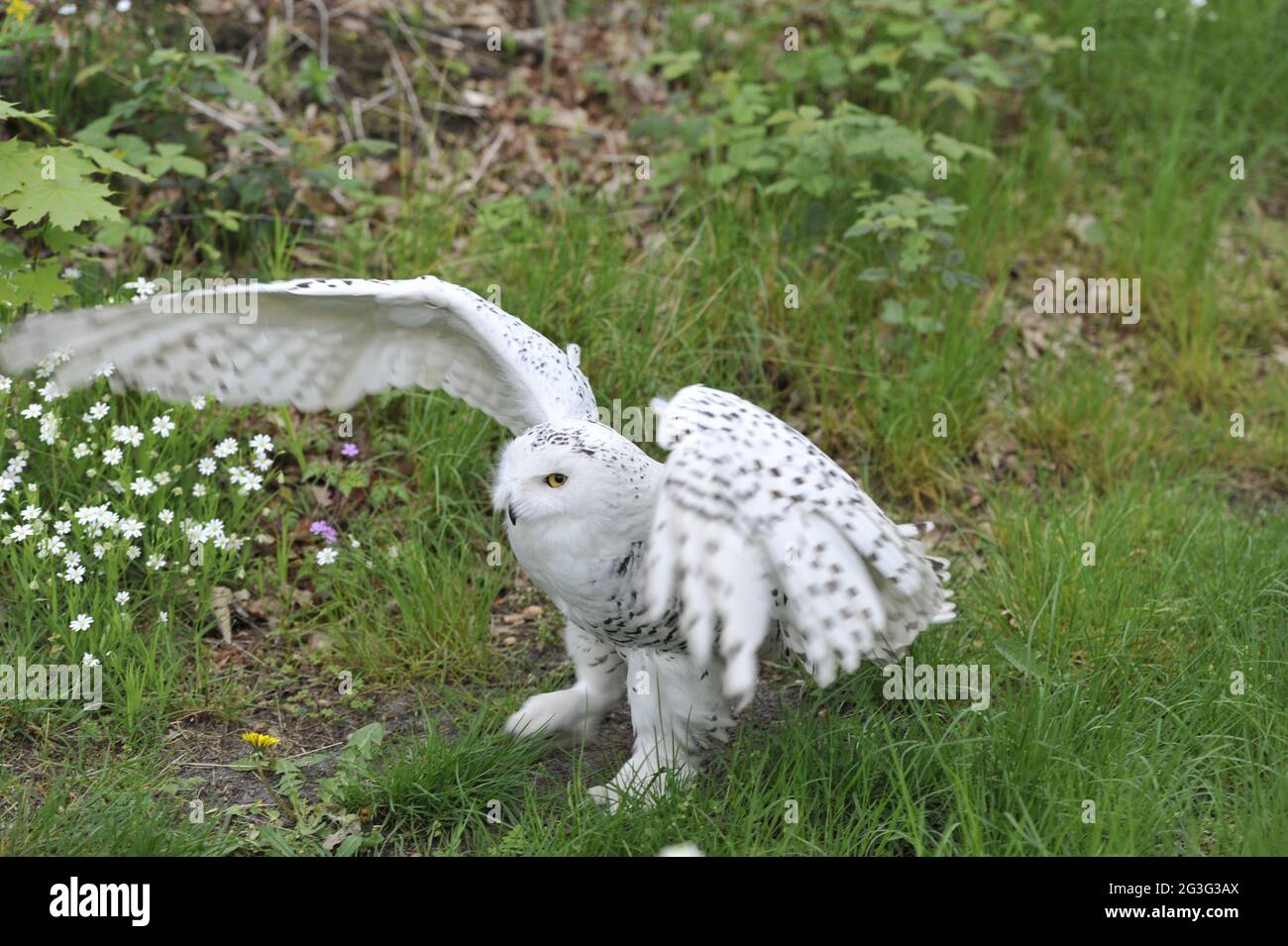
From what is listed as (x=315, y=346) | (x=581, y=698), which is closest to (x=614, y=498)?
(x=581, y=698)

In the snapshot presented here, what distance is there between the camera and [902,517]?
17.5ft

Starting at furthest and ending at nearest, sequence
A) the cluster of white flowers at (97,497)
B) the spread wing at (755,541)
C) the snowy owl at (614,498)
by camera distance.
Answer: the cluster of white flowers at (97,497), the snowy owl at (614,498), the spread wing at (755,541)

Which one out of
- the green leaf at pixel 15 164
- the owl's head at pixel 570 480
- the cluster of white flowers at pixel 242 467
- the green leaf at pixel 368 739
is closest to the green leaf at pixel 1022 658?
the owl's head at pixel 570 480

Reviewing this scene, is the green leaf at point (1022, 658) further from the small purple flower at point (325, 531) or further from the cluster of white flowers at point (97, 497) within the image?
the cluster of white flowers at point (97, 497)

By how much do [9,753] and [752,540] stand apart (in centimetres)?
251

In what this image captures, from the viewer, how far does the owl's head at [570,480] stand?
3371 millimetres

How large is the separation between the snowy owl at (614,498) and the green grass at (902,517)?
0.32 metres

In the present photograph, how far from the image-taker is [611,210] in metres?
6.23

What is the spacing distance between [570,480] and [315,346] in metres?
1.21

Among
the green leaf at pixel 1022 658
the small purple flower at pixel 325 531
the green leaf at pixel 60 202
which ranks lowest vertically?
the green leaf at pixel 1022 658

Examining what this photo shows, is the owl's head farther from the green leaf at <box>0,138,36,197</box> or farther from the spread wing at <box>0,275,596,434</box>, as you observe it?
the green leaf at <box>0,138,36,197</box>

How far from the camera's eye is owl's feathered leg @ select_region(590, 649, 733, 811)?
3.70m
